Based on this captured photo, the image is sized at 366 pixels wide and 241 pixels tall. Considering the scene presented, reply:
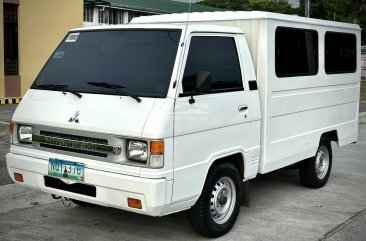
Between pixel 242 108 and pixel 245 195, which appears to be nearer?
pixel 242 108

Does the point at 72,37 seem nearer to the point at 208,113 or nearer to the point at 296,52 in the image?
the point at 208,113

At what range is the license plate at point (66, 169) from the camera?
15.1ft

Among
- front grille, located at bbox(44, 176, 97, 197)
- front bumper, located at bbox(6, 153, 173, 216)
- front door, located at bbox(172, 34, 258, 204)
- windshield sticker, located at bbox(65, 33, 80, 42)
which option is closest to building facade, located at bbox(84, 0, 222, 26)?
windshield sticker, located at bbox(65, 33, 80, 42)

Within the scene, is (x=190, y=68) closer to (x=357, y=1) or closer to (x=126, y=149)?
(x=126, y=149)

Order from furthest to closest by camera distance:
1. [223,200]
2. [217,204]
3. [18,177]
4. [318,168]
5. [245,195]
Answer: [318,168] < [245,195] < [223,200] < [217,204] < [18,177]

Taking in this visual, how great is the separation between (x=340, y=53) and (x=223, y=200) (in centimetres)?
341

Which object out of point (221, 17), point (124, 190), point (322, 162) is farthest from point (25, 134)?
point (322, 162)

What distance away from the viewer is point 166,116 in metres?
4.31

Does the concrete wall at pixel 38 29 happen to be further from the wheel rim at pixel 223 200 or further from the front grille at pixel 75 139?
the wheel rim at pixel 223 200

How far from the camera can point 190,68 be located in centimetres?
475

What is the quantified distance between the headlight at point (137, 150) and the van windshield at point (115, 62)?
440mm

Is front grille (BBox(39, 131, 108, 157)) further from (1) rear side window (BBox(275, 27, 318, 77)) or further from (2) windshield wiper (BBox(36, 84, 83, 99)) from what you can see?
(1) rear side window (BBox(275, 27, 318, 77))

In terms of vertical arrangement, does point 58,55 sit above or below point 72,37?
below

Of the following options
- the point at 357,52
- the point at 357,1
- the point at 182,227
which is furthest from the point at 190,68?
the point at 357,1
